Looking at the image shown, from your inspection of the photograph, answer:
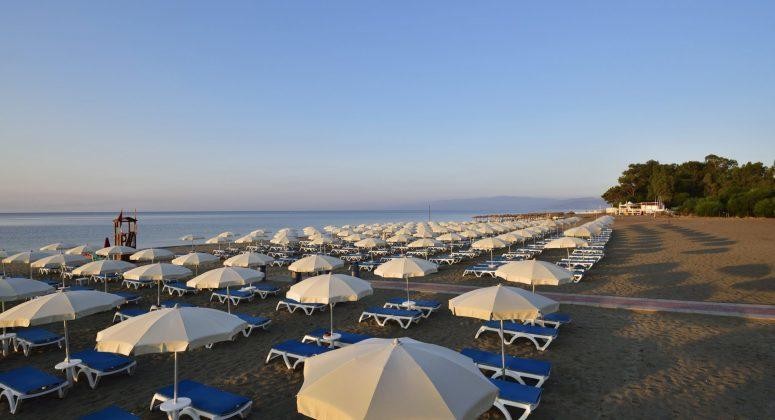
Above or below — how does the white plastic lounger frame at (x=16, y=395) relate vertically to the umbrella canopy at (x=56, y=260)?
below

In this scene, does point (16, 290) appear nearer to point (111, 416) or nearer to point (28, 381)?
point (28, 381)

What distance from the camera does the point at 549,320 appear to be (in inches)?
364

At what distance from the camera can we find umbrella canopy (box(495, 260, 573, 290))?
8727mm

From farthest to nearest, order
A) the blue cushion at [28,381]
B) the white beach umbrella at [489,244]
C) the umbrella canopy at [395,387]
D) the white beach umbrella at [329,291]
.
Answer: the white beach umbrella at [489,244] → the white beach umbrella at [329,291] → the blue cushion at [28,381] → the umbrella canopy at [395,387]

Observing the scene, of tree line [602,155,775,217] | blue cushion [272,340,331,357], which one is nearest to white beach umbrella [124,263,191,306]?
blue cushion [272,340,331,357]

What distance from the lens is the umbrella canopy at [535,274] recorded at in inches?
344

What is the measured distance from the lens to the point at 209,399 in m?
5.80

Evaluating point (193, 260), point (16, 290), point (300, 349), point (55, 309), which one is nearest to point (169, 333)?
point (55, 309)

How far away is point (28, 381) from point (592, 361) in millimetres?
9395

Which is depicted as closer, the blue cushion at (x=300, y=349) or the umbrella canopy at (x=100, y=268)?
the blue cushion at (x=300, y=349)

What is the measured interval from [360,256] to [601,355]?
54.2 ft

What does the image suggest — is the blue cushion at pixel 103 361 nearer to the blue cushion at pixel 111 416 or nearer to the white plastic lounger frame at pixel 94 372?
the white plastic lounger frame at pixel 94 372

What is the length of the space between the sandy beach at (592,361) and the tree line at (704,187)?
5062 cm

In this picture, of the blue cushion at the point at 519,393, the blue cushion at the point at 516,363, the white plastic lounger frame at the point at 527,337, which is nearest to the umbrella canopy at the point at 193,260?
the white plastic lounger frame at the point at 527,337
